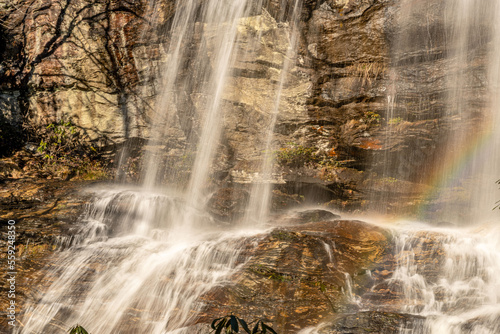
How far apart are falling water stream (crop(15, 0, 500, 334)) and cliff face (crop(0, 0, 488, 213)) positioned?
0.30m

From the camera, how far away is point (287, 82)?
1023cm

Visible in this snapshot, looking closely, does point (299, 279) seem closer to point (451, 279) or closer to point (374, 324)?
point (374, 324)

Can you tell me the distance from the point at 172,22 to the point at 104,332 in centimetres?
904

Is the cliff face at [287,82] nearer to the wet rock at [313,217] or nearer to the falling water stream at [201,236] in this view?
the falling water stream at [201,236]

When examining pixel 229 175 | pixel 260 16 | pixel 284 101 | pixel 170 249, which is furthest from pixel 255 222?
pixel 260 16

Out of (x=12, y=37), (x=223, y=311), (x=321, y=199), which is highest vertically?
(x=12, y=37)

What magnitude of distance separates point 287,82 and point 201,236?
5387 millimetres

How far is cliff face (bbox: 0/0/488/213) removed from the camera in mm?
9344

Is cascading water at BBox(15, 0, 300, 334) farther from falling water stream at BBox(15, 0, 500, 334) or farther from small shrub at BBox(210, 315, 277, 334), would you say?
small shrub at BBox(210, 315, 277, 334)

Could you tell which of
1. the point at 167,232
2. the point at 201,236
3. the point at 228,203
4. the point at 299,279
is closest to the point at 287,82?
the point at 228,203

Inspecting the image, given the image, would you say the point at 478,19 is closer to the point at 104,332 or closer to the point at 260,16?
the point at 260,16

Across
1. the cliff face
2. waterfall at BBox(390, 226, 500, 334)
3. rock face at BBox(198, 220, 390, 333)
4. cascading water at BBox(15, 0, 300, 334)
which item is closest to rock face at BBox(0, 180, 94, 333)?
cascading water at BBox(15, 0, 300, 334)

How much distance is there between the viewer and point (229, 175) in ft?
34.8

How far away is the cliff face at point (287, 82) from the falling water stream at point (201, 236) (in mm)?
299
